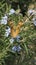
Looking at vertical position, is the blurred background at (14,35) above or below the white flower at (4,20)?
below

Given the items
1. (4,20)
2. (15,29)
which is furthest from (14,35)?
(4,20)

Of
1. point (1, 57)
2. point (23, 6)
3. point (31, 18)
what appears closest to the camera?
point (1, 57)

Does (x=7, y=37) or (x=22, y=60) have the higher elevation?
(x=7, y=37)

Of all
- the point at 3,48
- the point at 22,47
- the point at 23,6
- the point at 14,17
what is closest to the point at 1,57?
the point at 3,48

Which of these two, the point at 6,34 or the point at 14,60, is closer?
the point at 6,34

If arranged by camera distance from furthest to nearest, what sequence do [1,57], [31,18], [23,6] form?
[23,6]
[31,18]
[1,57]

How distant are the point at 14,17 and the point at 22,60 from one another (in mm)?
539

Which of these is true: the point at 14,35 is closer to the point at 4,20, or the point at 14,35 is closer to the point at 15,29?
the point at 15,29

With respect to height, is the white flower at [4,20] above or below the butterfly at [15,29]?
above

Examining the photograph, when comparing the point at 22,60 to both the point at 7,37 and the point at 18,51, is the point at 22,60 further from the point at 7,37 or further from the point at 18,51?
the point at 7,37

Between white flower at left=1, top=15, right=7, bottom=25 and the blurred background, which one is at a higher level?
white flower at left=1, top=15, right=7, bottom=25

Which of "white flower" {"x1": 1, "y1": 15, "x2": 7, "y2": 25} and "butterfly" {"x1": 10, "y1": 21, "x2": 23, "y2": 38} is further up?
"white flower" {"x1": 1, "y1": 15, "x2": 7, "y2": 25}

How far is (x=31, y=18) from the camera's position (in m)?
2.86

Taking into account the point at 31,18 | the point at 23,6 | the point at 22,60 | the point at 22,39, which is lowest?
the point at 22,60
